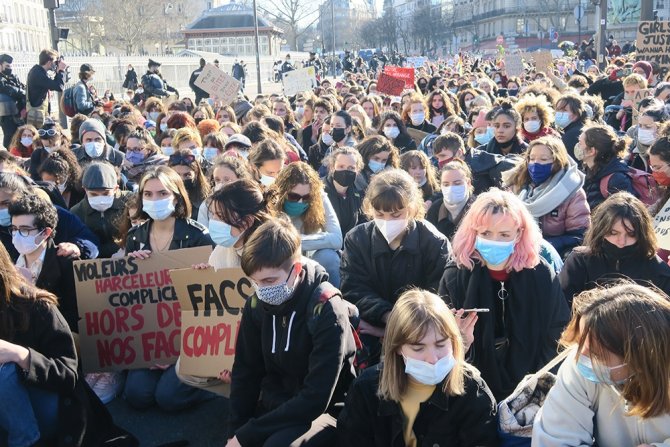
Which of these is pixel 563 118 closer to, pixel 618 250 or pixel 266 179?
pixel 266 179

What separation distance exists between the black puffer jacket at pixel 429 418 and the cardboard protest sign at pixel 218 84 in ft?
33.1

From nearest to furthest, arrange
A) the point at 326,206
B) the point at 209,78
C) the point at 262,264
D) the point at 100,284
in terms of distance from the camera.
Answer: the point at 262,264 → the point at 100,284 → the point at 326,206 → the point at 209,78

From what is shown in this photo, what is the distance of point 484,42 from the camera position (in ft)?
341

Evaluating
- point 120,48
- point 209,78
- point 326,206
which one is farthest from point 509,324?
point 120,48

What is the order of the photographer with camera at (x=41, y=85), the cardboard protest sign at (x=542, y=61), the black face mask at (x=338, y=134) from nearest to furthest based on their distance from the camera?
the black face mask at (x=338, y=134), the photographer with camera at (x=41, y=85), the cardboard protest sign at (x=542, y=61)

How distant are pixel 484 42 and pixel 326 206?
104 metres

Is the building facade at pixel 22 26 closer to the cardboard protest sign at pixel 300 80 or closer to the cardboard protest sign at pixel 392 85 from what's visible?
the cardboard protest sign at pixel 300 80

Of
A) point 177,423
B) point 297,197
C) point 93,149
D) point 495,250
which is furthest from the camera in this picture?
point 93,149

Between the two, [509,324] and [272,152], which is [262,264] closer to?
[509,324]

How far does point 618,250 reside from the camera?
425cm

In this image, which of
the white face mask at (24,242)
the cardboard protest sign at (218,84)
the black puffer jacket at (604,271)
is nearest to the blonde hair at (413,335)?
the black puffer jacket at (604,271)

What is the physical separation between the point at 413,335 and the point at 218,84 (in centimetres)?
1039

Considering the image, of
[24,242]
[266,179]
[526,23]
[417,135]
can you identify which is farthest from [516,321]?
[526,23]

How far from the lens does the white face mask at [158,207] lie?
5219 millimetres
